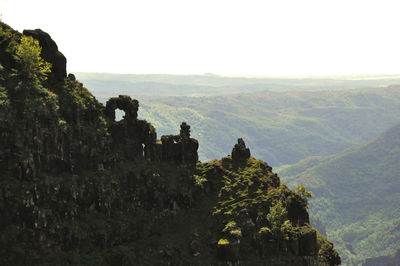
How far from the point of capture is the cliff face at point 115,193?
84.4 metres

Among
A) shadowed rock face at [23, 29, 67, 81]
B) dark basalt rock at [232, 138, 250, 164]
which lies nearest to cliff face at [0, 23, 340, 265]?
shadowed rock face at [23, 29, 67, 81]

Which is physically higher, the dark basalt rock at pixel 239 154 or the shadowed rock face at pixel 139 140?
the shadowed rock face at pixel 139 140

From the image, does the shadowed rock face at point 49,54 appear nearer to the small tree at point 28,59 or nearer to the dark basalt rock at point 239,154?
the small tree at point 28,59

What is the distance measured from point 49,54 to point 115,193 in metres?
35.0

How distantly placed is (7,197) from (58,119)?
64.4 ft

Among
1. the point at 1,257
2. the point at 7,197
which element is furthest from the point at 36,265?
the point at 7,197

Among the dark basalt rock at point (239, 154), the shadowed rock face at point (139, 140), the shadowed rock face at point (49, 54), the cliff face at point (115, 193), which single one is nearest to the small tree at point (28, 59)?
the cliff face at point (115, 193)

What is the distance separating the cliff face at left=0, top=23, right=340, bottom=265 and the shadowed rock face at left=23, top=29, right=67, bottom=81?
0.74ft

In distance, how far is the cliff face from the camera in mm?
84438

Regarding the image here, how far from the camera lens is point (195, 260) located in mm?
97438

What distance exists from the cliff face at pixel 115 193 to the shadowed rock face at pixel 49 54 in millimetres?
226

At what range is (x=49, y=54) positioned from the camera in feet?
326

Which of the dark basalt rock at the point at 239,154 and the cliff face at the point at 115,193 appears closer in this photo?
the cliff face at the point at 115,193

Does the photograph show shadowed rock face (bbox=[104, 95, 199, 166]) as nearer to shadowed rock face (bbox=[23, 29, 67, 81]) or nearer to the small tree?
shadowed rock face (bbox=[23, 29, 67, 81])
